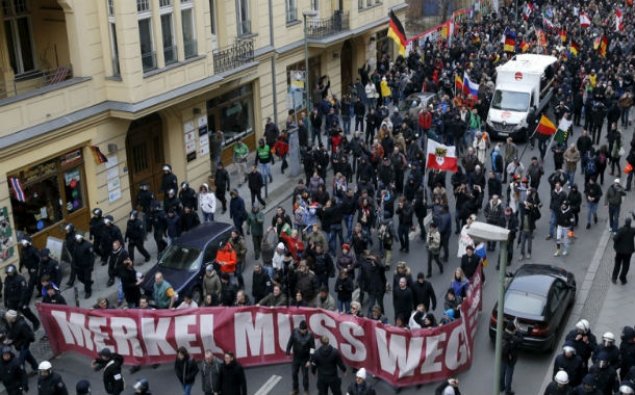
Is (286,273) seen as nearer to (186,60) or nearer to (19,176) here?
(19,176)

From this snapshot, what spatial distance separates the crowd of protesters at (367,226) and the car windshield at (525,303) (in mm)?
826

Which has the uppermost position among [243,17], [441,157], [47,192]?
[243,17]

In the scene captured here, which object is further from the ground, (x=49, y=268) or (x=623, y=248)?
(x=49, y=268)

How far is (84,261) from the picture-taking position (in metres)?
18.6

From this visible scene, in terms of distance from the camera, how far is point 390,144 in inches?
1015

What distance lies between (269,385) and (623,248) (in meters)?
8.63

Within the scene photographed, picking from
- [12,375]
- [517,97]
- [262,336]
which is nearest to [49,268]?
[12,375]

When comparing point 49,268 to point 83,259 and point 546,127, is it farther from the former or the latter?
point 546,127

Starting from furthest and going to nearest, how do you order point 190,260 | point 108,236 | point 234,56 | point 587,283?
point 234,56 → point 108,236 → point 587,283 → point 190,260

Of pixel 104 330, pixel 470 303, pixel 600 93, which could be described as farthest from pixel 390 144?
pixel 104 330

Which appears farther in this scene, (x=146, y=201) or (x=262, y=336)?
(x=146, y=201)

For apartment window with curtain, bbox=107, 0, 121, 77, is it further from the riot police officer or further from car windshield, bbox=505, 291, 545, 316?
car windshield, bbox=505, 291, 545, 316

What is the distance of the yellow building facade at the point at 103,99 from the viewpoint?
1986cm

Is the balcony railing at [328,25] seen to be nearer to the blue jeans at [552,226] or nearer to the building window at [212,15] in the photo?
the building window at [212,15]
